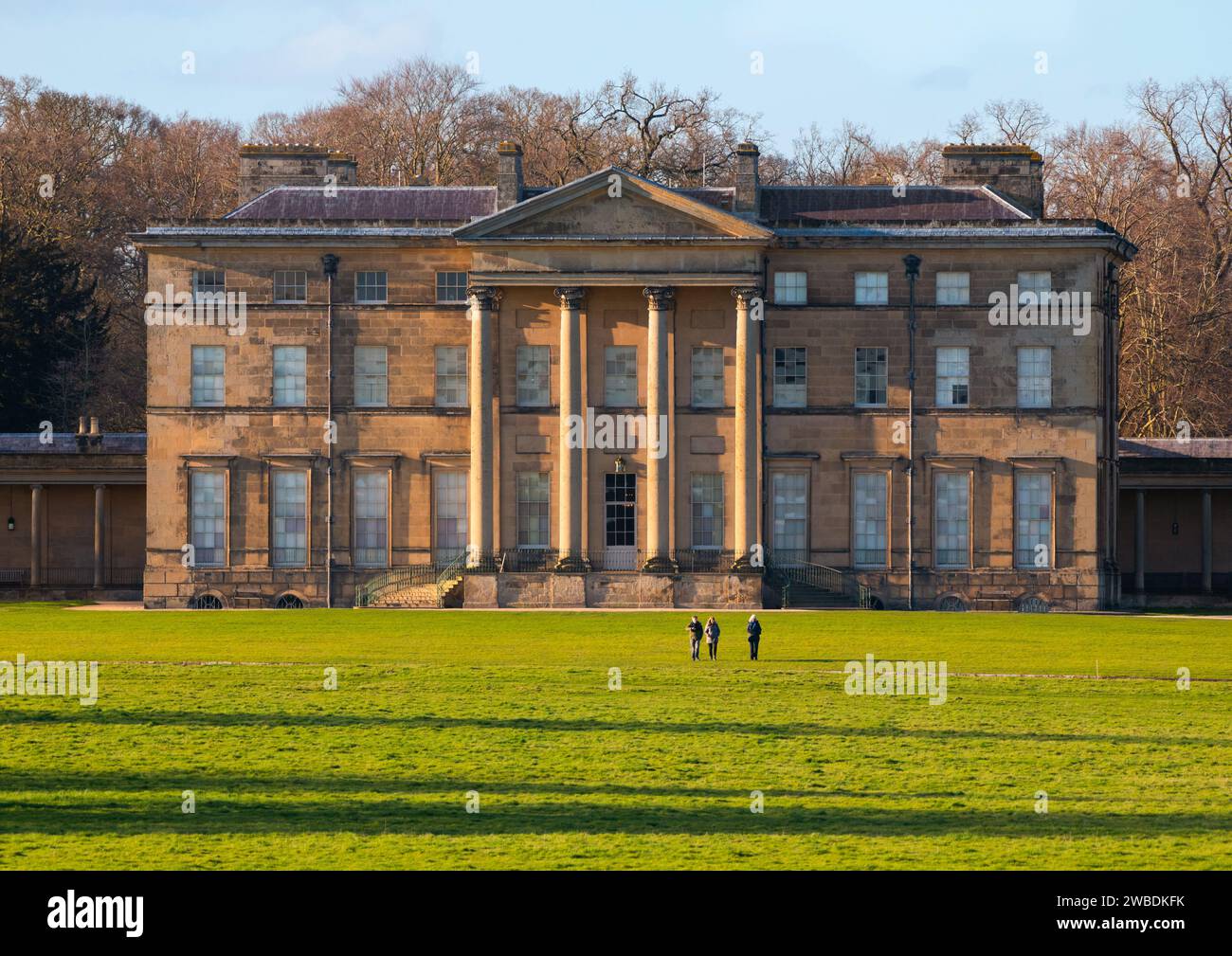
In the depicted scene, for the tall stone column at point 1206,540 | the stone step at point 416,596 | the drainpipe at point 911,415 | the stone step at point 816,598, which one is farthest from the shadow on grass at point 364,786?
the tall stone column at point 1206,540

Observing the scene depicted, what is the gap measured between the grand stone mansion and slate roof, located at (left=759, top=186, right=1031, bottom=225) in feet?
0.62

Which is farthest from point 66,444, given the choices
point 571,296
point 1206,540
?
point 1206,540

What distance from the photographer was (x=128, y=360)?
87750 millimetres

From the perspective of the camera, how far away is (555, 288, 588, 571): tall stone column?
57094 millimetres

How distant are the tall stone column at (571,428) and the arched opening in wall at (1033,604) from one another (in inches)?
492

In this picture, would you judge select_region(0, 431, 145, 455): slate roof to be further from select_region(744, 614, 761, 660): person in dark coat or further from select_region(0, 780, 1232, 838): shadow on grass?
select_region(0, 780, 1232, 838): shadow on grass

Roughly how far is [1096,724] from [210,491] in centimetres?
3508

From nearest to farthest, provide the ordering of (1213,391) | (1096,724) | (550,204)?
(1096,724) → (550,204) → (1213,391)

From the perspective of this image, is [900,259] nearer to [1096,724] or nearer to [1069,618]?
[1069,618]

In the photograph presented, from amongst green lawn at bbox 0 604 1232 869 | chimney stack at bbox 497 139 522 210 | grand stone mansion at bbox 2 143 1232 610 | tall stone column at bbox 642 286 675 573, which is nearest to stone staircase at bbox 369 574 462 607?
grand stone mansion at bbox 2 143 1232 610

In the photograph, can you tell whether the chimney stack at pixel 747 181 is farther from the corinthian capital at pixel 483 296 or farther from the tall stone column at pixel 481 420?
the tall stone column at pixel 481 420

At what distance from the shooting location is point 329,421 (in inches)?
2318

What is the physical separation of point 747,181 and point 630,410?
24.3ft
